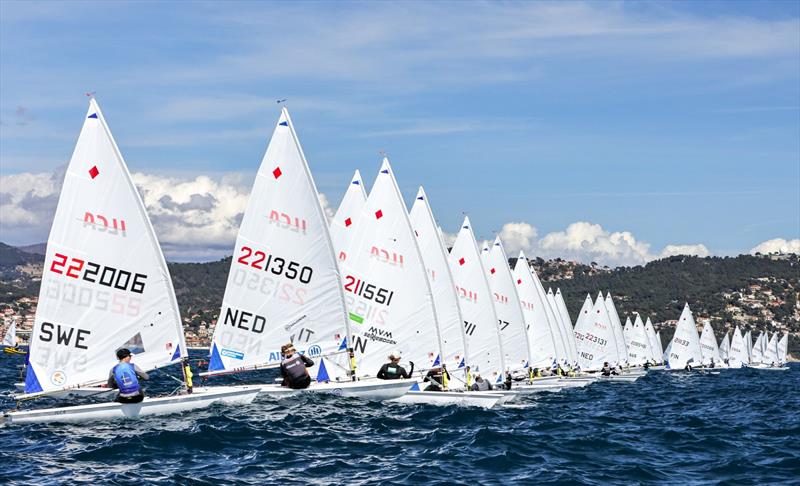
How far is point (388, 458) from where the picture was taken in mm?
21906

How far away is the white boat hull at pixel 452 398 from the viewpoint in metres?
30.0

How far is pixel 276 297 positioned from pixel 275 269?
862mm

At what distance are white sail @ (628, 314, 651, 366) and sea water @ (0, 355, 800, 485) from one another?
221 ft

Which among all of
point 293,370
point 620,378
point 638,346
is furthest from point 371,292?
point 638,346

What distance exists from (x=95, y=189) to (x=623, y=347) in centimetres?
5872

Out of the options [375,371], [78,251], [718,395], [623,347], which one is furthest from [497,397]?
[623,347]

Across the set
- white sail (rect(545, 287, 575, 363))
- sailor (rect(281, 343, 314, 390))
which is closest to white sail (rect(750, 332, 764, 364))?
white sail (rect(545, 287, 575, 363))

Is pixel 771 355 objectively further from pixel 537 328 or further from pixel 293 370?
pixel 293 370

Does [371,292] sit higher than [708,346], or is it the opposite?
[371,292]

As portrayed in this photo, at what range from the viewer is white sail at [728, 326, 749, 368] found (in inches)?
5182

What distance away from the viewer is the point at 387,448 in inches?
907

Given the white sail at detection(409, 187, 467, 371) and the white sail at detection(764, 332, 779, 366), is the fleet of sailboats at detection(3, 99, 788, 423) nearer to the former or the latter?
the white sail at detection(409, 187, 467, 371)

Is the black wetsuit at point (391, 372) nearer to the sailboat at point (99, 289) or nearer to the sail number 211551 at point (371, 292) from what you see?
the sail number 211551 at point (371, 292)

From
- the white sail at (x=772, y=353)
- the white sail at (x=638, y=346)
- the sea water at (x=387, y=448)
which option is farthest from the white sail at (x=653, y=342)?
the sea water at (x=387, y=448)
